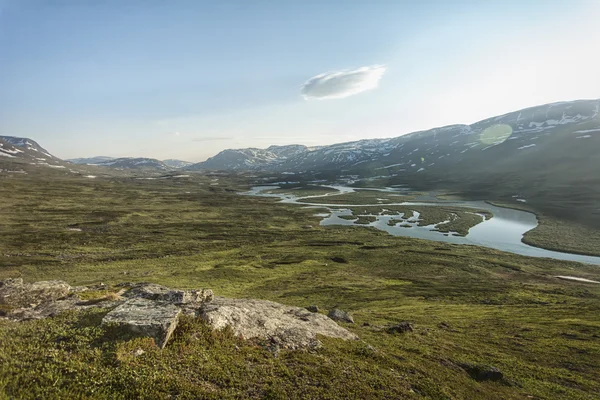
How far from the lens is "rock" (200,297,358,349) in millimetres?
18750

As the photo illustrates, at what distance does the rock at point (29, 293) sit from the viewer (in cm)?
2153

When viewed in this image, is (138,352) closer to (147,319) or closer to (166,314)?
(147,319)

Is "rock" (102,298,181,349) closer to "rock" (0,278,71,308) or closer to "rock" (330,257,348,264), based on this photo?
"rock" (0,278,71,308)

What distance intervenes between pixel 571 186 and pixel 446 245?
165 metres

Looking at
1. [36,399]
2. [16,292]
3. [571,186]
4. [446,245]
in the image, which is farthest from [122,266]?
[571,186]

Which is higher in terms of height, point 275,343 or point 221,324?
point 221,324

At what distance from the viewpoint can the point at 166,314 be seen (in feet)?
56.2

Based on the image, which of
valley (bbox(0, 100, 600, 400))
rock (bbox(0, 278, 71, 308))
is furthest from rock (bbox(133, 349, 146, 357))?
rock (bbox(0, 278, 71, 308))

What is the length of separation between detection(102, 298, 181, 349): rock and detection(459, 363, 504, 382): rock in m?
20.8

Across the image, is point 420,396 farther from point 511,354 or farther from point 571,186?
point 571,186

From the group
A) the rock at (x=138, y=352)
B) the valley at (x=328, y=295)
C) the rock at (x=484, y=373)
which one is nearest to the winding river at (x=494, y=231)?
the valley at (x=328, y=295)

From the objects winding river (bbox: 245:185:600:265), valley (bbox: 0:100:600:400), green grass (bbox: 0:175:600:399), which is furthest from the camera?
winding river (bbox: 245:185:600:265)

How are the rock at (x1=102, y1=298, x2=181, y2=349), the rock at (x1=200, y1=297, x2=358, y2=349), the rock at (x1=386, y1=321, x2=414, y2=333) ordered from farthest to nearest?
the rock at (x1=386, y1=321, x2=414, y2=333), the rock at (x1=200, y1=297, x2=358, y2=349), the rock at (x1=102, y1=298, x2=181, y2=349)

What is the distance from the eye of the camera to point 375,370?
1728 cm
